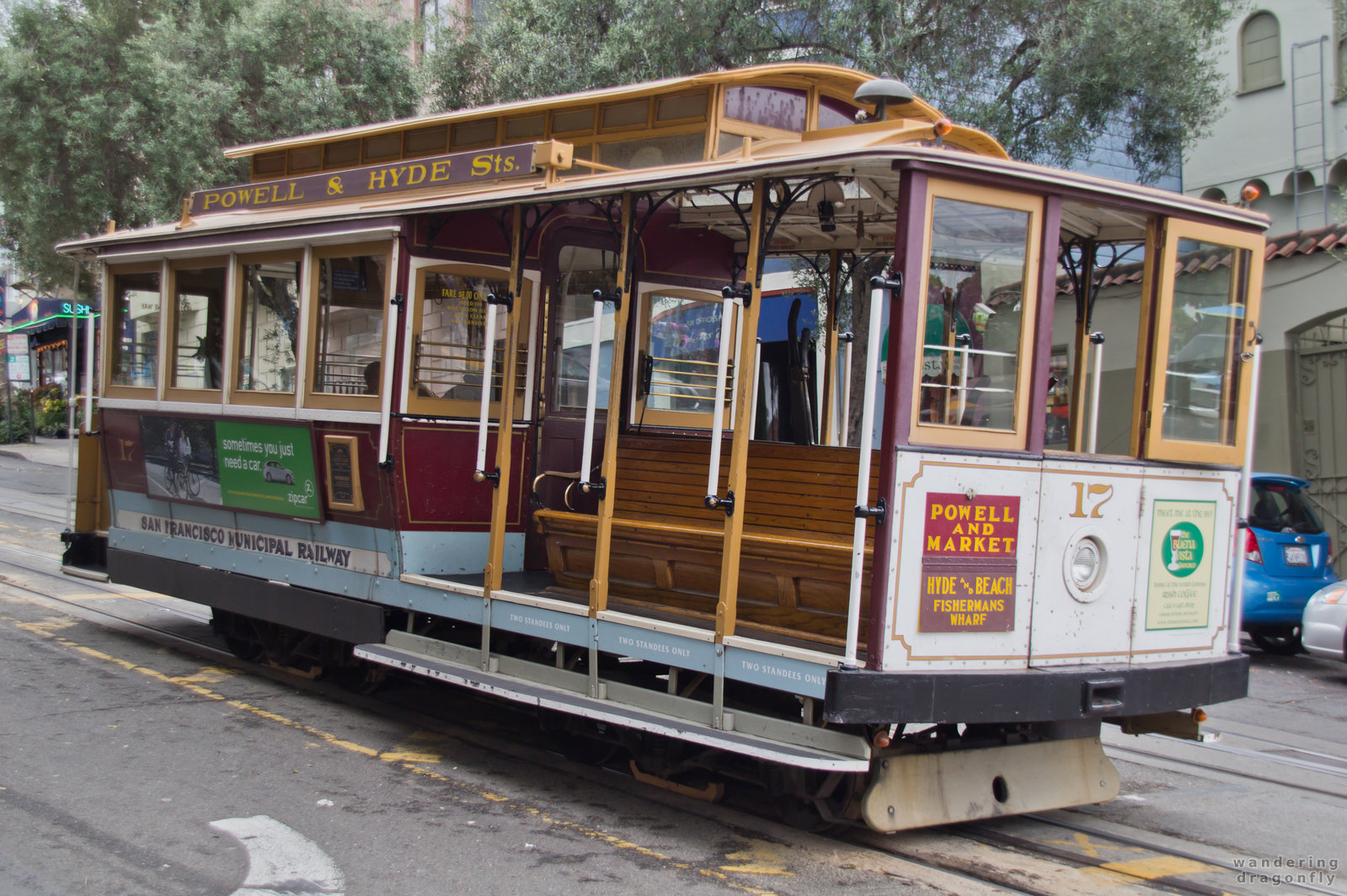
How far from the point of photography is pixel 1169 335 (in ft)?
17.6

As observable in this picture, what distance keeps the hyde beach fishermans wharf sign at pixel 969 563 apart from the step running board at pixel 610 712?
0.71 meters

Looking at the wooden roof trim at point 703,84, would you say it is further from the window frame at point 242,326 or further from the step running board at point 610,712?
the step running board at point 610,712

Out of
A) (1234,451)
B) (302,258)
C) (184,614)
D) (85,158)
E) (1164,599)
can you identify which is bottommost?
(184,614)

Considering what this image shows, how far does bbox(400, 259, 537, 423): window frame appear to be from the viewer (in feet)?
22.4

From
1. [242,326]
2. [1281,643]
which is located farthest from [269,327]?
[1281,643]

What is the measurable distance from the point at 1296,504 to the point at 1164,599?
6.58 meters

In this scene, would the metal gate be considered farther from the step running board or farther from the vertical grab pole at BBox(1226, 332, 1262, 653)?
the step running board

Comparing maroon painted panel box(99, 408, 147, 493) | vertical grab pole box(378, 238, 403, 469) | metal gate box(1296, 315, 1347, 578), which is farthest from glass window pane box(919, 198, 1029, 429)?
metal gate box(1296, 315, 1347, 578)

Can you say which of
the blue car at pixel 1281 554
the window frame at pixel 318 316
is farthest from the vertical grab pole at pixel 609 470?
the blue car at pixel 1281 554

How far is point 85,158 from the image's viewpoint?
20078mm

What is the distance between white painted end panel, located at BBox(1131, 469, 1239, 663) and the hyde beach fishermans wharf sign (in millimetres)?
802

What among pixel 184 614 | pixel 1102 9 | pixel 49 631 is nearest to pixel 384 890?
pixel 49 631

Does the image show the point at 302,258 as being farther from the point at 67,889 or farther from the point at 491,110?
the point at 67,889

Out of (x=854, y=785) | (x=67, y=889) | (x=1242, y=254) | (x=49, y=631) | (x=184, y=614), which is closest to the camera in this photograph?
(x=67, y=889)
